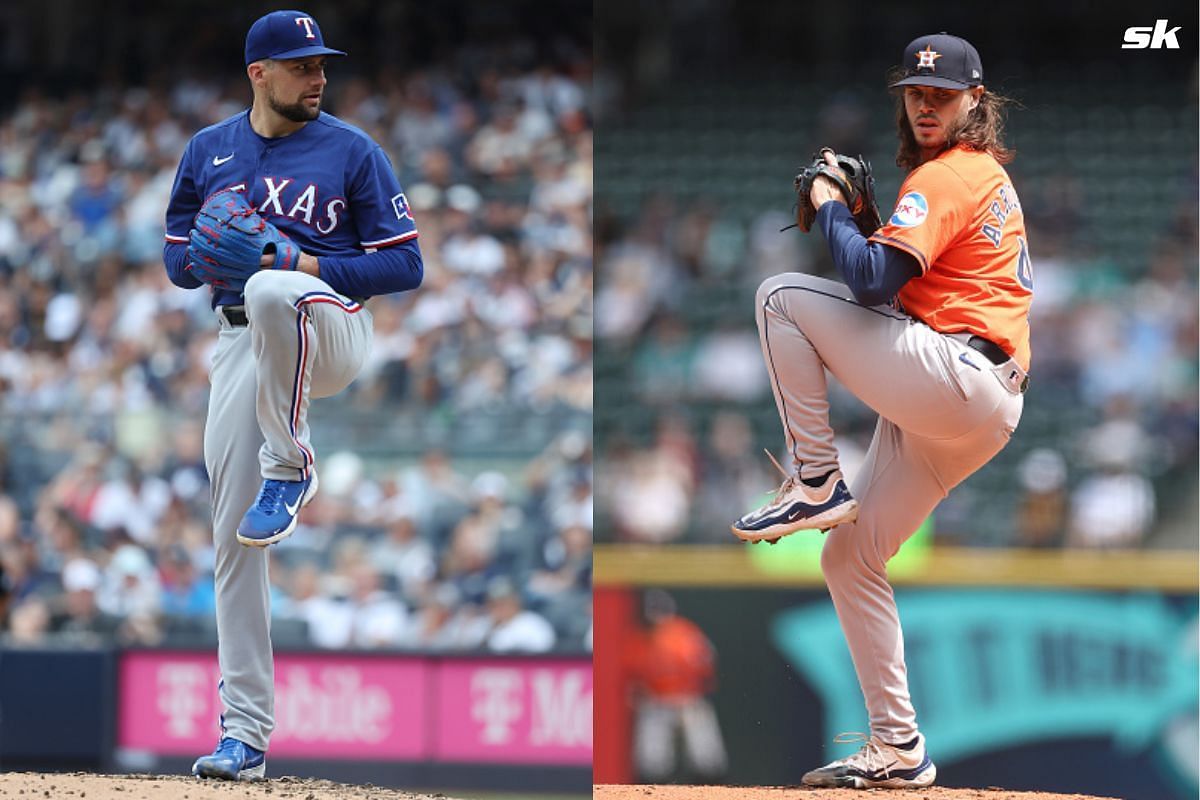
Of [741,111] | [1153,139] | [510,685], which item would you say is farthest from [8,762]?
[1153,139]

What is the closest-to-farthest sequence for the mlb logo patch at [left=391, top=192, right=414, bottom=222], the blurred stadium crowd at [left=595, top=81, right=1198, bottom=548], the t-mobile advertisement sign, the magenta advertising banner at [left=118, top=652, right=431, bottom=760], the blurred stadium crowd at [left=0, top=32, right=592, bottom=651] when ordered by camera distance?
1. the mlb logo patch at [left=391, top=192, right=414, bottom=222]
2. the blurred stadium crowd at [left=595, top=81, right=1198, bottom=548]
3. the t-mobile advertisement sign
4. the magenta advertising banner at [left=118, top=652, right=431, bottom=760]
5. the blurred stadium crowd at [left=0, top=32, right=592, bottom=651]

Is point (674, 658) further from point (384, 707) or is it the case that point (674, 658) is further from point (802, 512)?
point (802, 512)

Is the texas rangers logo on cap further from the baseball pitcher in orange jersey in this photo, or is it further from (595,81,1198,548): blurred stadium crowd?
(595,81,1198,548): blurred stadium crowd

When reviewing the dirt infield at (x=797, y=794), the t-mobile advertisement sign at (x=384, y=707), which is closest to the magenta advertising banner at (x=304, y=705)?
the t-mobile advertisement sign at (x=384, y=707)

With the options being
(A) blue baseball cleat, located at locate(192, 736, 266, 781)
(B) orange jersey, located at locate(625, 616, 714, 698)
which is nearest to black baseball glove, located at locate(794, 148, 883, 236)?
(A) blue baseball cleat, located at locate(192, 736, 266, 781)

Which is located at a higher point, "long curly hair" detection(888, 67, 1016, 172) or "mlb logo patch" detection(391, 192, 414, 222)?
"long curly hair" detection(888, 67, 1016, 172)

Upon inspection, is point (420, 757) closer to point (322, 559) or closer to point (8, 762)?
point (322, 559)
